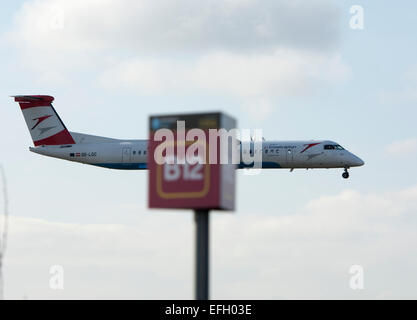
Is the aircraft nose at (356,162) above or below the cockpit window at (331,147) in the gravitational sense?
below

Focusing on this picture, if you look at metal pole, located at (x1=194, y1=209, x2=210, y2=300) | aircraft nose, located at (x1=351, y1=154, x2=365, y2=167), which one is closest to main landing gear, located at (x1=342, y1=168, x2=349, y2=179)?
aircraft nose, located at (x1=351, y1=154, x2=365, y2=167)

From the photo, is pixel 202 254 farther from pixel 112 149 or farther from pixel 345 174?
pixel 112 149

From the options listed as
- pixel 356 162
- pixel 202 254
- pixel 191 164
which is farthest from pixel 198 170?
pixel 356 162

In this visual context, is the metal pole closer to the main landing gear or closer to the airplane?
the airplane

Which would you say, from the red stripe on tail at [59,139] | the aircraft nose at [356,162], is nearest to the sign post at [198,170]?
the aircraft nose at [356,162]

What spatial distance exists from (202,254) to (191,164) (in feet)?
10.1

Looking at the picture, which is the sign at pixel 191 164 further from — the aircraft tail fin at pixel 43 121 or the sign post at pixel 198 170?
the aircraft tail fin at pixel 43 121

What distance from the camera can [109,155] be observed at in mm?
74000

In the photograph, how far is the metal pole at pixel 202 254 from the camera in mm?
27547

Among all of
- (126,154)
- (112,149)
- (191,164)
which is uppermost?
(112,149)

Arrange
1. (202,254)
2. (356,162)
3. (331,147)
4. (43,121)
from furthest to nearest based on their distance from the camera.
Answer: (43,121) → (356,162) → (331,147) → (202,254)

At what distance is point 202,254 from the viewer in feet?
90.9

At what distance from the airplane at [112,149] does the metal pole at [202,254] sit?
41380 millimetres

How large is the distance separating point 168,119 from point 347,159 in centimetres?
4238
